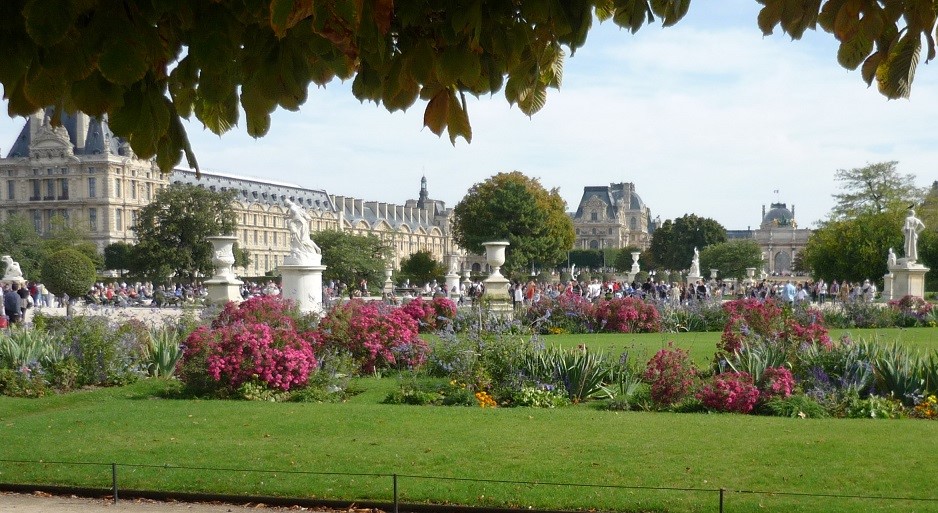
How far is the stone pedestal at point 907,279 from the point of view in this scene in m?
24.4

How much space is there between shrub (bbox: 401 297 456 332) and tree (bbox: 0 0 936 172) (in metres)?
11.9

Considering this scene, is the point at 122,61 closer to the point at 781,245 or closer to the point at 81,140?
the point at 81,140

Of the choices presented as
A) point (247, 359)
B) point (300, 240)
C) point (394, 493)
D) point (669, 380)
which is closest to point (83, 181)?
point (300, 240)

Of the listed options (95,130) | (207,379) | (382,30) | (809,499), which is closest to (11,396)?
(207,379)

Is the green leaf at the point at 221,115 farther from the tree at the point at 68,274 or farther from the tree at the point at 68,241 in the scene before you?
the tree at the point at 68,241

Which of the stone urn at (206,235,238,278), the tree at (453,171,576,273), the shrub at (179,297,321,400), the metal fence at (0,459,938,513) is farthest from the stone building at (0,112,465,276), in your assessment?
the metal fence at (0,459,938,513)

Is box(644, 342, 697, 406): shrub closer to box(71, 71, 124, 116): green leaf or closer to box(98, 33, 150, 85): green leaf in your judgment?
box(71, 71, 124, 116): green leaf

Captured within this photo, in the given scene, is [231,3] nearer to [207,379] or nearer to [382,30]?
[382,30]

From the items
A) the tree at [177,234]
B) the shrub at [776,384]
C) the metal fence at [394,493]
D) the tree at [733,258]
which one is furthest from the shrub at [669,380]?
the tree at [733,258]

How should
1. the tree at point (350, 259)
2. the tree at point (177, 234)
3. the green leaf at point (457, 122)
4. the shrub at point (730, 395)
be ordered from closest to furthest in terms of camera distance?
the green leaf at point (457, 122) < the shrub at point (730, 395) < the tree at point (177, 234) < the tree at point (350, 259)

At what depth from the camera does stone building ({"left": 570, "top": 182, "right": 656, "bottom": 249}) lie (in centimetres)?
11181

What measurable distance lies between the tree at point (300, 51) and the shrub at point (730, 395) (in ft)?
18.4

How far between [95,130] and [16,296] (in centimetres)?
5594

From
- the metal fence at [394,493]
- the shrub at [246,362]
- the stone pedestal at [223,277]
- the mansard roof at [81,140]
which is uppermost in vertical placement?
the mansard roof at [81,140]
